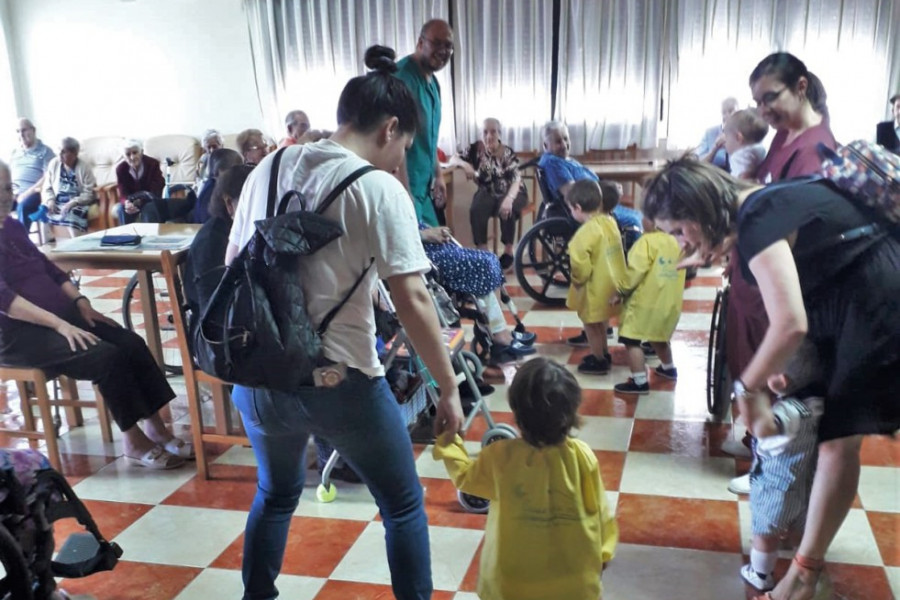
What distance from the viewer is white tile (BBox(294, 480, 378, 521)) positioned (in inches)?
92.8

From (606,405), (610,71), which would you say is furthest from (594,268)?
(610,71)

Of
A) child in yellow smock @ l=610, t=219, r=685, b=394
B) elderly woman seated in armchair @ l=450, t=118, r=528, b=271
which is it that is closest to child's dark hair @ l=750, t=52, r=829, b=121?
child in yellow smock @ l=610, t=219, r=685, b=394

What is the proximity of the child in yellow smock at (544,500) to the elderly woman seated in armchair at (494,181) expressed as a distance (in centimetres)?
412

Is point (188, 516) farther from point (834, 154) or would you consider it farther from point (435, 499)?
point (834, 154)

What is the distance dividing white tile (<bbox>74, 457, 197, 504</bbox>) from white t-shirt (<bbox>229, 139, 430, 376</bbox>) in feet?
4.52

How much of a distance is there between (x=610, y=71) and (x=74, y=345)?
16.7 ft

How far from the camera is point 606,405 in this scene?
3.13m

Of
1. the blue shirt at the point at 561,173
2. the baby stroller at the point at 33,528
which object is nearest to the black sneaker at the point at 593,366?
the blue shirt at the point at 561,173

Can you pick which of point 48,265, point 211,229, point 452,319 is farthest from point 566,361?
point 48,265

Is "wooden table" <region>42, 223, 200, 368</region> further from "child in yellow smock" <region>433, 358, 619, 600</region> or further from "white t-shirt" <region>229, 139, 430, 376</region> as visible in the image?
"child in yellow smock" <region>433, 358, 619, 600</region>

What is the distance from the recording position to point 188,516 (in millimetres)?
2389

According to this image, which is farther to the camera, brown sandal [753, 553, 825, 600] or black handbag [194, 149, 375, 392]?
brown sandal [753, 553, 825, 600]

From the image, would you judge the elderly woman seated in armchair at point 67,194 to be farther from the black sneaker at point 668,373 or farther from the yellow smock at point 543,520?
the yellow smock at point 543,520

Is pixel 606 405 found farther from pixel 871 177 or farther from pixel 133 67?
pixel 133 67
